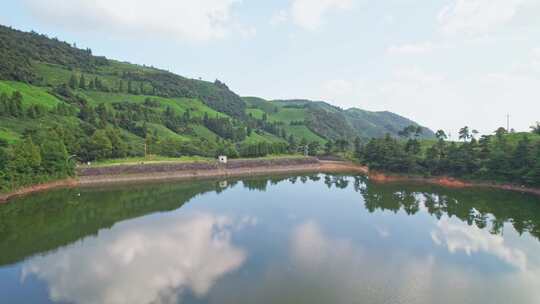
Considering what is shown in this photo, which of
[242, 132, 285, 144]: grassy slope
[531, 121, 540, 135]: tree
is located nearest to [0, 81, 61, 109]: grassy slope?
[242, 132, 285, 144]: grassy slope

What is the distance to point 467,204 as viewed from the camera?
4922cm

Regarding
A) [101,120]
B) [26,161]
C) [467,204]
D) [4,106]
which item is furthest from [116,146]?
[467,204]

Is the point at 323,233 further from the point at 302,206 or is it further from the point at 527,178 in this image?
the point at 527,178

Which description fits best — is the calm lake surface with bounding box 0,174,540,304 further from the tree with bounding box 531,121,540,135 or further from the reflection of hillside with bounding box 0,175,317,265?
the tree with bounding box 531,121,540,135

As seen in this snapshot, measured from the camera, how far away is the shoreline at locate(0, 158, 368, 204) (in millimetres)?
57875

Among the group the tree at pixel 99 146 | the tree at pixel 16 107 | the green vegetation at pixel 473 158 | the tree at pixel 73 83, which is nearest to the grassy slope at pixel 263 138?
the green vegetation at pixel 473 158

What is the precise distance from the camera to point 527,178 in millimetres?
55438

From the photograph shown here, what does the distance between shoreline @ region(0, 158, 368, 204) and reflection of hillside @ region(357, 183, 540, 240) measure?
2818 cm

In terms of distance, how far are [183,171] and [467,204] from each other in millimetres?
51566

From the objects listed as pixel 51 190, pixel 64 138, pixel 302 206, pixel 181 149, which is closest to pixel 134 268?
pixel 302 206

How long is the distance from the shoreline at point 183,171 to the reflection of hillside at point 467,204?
28.2 metres

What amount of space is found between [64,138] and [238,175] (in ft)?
116

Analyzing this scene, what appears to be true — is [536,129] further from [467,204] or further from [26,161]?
[26,161]

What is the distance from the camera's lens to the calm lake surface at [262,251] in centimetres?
2178
